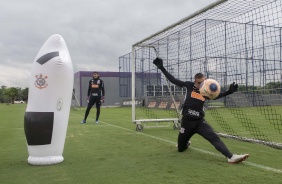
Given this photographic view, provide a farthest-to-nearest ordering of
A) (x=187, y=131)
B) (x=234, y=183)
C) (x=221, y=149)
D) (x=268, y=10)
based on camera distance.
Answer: (x=268, y=10) → (x=187, y=131) → (x=221, y=149) → (x=234, y=183)

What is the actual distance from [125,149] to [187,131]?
146cm

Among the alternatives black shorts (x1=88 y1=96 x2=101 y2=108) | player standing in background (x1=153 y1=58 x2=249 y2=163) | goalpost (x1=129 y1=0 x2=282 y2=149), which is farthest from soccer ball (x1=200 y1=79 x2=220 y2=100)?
black shorts (x1=88 y1=96 x2=101 y2=108)

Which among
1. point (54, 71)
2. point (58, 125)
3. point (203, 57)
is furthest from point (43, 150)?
point (203, 57)

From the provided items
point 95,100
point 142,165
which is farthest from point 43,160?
point 95,100

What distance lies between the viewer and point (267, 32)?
26.8 feet

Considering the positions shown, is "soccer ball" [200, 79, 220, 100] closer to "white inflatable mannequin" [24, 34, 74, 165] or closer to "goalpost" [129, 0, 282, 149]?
"goalpost" [129, 0, 282, 149]

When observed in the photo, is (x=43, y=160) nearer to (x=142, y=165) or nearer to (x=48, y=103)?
(x=48, y=103)

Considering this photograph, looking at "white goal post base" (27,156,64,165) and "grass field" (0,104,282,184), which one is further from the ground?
"white goal post base" (27,156,64,165)

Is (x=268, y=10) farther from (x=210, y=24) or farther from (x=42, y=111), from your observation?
(x=42, y=111)

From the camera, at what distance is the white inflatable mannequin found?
5223 millimetres

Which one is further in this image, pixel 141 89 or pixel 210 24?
pixel 141 89

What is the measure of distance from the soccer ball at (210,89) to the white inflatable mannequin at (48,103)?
91.4 inches

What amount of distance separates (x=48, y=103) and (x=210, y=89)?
276 centimetres

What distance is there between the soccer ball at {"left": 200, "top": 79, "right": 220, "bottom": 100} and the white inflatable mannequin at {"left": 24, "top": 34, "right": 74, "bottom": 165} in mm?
2321
